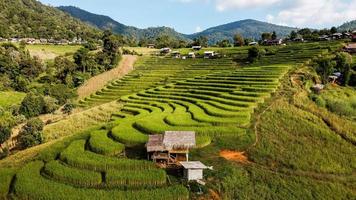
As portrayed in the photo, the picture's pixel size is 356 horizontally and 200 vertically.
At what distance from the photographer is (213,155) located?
121ft

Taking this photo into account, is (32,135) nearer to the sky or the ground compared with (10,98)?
nearer to the sky

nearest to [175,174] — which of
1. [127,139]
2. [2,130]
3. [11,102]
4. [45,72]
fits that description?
[127,139]

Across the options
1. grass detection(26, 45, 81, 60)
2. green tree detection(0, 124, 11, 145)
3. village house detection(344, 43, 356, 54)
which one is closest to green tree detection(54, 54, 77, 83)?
grass detection(26, 45, 81, 60)

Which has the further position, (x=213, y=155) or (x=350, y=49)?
(x=350, y=49)

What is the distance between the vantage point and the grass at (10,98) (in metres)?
78.0

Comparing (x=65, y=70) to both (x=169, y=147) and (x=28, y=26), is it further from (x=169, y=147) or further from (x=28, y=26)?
(x=28, y=26)

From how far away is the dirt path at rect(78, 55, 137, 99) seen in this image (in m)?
85.4

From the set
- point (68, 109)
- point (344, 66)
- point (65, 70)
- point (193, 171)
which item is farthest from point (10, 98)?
point (344, 66)

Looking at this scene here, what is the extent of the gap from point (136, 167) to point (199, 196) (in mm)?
6391

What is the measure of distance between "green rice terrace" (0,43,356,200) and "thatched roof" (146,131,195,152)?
1.75 meters

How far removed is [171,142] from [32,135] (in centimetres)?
2153

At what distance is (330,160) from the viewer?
3856cm

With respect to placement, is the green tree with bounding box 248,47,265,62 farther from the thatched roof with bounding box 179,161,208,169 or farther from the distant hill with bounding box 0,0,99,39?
the distant hill with bounding box 0,0,99,39

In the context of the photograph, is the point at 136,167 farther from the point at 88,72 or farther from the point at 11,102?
the point at 88,72
